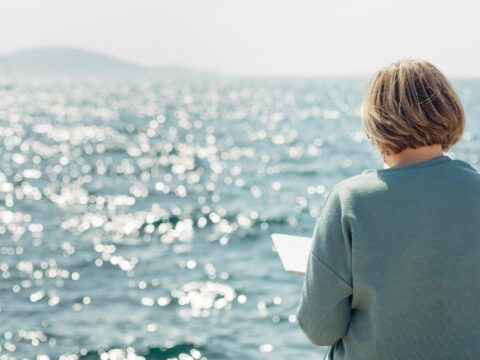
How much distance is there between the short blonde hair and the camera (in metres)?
2.01

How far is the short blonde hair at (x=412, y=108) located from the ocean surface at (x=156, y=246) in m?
0.36

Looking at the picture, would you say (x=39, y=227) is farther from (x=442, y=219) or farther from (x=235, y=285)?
(x=442, y=219)

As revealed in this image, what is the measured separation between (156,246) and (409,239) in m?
11.8

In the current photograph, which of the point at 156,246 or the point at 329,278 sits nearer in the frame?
the point at 329,278

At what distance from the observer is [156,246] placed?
13.5 metres

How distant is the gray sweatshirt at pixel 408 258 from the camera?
6.52 feet

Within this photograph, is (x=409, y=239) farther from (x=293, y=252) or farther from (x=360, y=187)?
(x=293, y=252)

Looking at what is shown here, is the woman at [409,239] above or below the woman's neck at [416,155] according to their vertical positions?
below

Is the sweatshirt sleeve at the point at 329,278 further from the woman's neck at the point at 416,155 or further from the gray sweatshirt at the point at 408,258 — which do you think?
the woman's neck at the point at 416,155

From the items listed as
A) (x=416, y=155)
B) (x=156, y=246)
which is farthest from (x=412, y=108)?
(x=156, y=246)

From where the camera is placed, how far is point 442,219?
78.1 inches

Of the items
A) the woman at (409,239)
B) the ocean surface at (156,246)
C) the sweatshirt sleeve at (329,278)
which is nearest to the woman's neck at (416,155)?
the woman at (409,239)

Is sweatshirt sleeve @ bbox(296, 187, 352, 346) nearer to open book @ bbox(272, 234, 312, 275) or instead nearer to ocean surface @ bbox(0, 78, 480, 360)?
open book @ bbox(272, 234, 312, 275)

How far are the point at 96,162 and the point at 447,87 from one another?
82.0 ft
